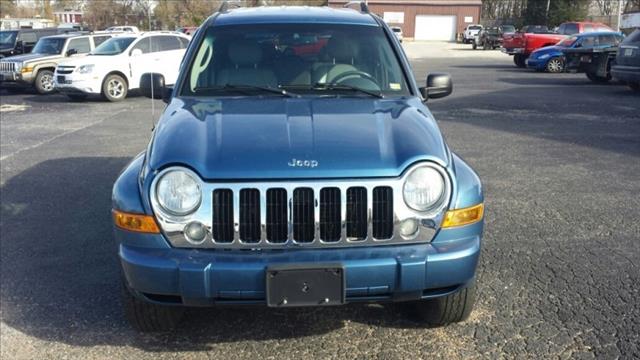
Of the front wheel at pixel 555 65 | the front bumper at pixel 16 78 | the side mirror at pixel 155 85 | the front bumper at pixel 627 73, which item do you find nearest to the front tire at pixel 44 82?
the front bumper at pixel 16 78

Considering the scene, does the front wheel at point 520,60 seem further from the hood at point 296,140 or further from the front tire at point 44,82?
the hood at point 296,140

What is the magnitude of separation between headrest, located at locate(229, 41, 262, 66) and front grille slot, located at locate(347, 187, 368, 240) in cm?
176

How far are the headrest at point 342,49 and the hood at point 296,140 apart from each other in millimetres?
699

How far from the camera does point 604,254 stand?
4.93 metres

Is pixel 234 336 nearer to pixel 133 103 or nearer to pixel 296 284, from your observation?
pixel 296 284

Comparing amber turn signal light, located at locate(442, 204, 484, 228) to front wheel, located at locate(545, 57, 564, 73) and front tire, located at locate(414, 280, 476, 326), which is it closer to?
front tire, located at locate(414, 280, 476, 326)

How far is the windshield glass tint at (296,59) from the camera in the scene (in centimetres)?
445

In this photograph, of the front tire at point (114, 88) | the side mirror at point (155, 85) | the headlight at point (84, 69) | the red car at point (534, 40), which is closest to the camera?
the side mirror at point (155, 85)

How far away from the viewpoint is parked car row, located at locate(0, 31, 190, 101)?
53.2ft

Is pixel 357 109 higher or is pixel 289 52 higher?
pixel 289 52

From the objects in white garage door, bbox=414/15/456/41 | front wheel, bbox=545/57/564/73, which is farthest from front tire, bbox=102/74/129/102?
white garage door, bbox=414/15/456/41

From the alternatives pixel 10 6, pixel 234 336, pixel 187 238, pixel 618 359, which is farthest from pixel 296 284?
pixel 10 6

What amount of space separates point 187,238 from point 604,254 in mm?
3399

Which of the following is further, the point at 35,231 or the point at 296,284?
the point at 35,231
